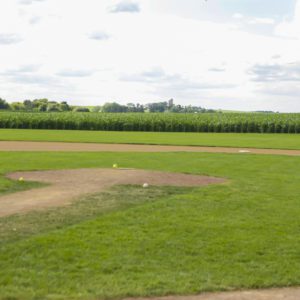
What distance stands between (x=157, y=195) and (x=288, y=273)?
581 centimetres

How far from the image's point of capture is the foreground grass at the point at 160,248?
6.25 meters

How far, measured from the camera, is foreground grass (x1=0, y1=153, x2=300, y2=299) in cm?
625

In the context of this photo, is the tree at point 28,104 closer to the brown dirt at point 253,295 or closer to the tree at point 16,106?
the tree at point 16,106

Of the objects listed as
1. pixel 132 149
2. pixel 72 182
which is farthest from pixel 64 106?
pixel 72 182

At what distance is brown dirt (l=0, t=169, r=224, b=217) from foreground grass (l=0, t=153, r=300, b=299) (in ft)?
3.10

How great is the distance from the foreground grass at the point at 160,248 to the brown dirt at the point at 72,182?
3.10 feet

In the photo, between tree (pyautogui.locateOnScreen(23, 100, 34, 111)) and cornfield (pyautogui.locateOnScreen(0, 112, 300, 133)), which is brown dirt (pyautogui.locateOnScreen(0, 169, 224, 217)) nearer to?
cornfield (pyautogui.locateOnScreen(0, 112, 300, 133))

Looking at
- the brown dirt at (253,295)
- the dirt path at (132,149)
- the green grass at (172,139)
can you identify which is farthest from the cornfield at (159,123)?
the brown dirt at (253,295)

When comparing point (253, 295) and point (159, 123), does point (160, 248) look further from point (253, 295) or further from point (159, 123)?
point (159, 123)

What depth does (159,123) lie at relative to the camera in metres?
56.3

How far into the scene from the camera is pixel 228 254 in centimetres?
756

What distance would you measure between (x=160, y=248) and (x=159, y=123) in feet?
160

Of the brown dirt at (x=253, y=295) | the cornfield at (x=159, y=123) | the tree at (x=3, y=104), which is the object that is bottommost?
the brown dirt at (x=253, y=295)

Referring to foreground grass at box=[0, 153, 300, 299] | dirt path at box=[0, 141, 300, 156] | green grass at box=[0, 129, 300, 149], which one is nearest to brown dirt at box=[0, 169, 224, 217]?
foreground grass at box=[0, 153, 300, 299]
